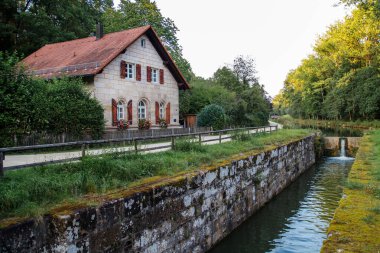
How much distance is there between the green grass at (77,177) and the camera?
4961 mm

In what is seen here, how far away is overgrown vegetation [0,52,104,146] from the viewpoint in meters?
14.2

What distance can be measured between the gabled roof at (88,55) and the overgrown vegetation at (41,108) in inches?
145

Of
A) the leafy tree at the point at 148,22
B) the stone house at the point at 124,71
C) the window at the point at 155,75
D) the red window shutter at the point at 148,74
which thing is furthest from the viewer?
the leafy tree at the point at 148,22

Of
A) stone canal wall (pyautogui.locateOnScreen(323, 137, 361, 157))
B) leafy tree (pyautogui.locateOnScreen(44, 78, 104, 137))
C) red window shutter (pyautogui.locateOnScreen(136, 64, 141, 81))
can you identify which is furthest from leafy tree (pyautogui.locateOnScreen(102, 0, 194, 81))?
leafy tree (pyautogui.locateOnScreen(44, 78, 104, 137))

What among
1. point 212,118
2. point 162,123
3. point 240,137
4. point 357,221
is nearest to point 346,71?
point 212,118

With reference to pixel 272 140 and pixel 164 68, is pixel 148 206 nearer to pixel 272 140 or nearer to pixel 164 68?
pixel 272 140

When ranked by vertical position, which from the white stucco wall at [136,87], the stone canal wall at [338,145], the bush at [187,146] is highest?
the white stucco wall at [136,87]

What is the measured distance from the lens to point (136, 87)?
81.3 feet

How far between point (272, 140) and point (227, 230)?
8.66m

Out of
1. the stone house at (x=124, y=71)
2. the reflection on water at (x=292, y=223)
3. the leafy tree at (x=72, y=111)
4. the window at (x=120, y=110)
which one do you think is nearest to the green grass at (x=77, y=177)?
the reflection on water at (x=292, y=223)

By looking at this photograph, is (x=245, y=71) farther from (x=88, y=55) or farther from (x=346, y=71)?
(x=88, y=55)

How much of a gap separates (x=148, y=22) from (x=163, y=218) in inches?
1297

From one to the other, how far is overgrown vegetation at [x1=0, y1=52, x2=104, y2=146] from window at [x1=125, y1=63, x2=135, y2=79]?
5739 millimetres

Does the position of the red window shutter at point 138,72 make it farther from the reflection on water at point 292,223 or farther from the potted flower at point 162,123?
the reflection on water at point 292,223
